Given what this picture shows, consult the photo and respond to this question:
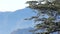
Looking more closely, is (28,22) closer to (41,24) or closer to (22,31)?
(22,31)

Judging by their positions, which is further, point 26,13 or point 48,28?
point 26,13

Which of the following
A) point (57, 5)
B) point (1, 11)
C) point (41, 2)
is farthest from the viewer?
point (1, 11)

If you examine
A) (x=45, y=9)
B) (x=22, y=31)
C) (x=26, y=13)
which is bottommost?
(x=22, y=31)

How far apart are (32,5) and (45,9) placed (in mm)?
235

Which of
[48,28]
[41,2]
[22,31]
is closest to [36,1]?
[41,2]

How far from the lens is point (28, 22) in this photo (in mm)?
4141

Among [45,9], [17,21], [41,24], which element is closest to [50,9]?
[45,9]

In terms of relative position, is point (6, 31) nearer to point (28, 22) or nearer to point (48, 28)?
point (28, 22)

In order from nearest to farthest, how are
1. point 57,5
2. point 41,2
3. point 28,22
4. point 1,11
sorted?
point 57,5, point 41,2, point 28,22, point 1,11

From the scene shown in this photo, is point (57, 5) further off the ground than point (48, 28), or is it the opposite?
point (57, 5)

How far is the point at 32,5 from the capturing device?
327 cm

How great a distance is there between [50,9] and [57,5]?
15cm

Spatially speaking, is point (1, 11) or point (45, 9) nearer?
point (45, 9)

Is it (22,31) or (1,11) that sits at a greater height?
(1,11)
